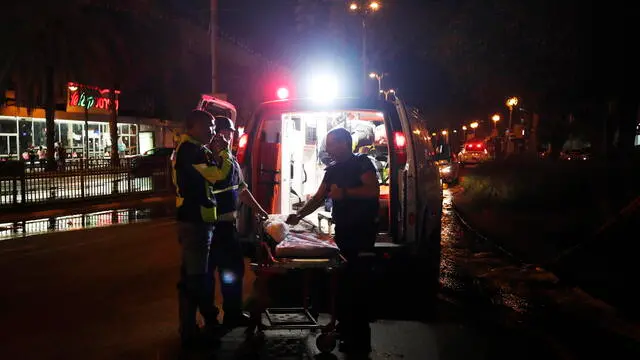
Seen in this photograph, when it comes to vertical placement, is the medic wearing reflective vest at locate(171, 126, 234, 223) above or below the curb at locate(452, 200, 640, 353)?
above

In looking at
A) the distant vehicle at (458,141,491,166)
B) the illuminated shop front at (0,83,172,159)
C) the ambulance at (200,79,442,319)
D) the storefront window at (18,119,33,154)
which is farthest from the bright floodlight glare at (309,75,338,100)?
the distant vehicle at (458,141,491,166)

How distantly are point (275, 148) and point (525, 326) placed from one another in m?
3.19

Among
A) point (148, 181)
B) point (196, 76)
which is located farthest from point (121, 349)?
point (196, 76)

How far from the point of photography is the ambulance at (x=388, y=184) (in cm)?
591

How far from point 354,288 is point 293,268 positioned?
552 mm

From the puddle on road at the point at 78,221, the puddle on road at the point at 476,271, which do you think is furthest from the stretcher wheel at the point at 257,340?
the puddle on road at the point at 78,221

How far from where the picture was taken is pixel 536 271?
8.41 metres

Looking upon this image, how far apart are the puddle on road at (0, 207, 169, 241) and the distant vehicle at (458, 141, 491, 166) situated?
75.7 ft

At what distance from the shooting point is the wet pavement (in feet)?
16.4

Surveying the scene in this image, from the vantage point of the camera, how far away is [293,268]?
4750 millimetres

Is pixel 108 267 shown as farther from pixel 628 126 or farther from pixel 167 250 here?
pixel 628 126

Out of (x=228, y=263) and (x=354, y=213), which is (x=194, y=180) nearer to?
(x=228, y=263)

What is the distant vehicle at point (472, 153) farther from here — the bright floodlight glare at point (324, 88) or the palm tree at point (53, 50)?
the bright floodlight glare at point (324, 88)

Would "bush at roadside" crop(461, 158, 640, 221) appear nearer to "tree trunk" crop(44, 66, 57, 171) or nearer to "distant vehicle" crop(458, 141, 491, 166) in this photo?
"distant vehicle" crop(458, 141, 491, 166)
